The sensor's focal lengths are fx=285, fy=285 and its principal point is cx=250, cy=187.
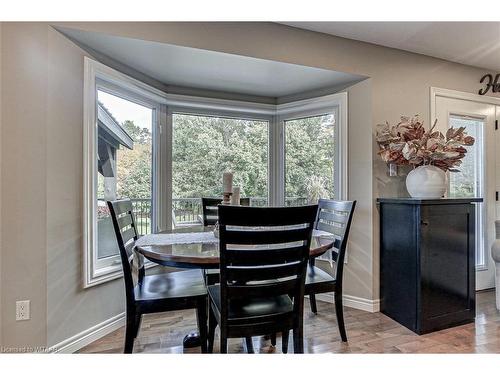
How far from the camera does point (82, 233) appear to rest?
2.01 meters

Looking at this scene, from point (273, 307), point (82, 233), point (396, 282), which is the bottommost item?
point (396, 282)

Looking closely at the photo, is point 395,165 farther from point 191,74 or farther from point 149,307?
point 149,307

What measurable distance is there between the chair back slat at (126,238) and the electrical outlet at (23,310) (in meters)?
0.64

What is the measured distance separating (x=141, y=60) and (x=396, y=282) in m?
2.77

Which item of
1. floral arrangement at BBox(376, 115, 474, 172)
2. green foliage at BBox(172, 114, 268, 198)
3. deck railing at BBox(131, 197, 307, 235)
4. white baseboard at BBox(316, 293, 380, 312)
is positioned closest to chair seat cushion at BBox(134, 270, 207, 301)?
deck railing at BBox(131, 197, 307, 235)

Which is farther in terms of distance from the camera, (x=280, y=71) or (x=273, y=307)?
(x=280, y=71)

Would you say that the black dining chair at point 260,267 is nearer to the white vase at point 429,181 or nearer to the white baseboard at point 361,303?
the white baseboard at point 361,303

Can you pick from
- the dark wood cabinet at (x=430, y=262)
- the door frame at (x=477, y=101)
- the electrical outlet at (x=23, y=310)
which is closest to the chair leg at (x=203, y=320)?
the electrical outlet at (x=23, y=310)

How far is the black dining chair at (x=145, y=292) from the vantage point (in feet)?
5.33

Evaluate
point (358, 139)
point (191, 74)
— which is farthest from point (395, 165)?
point (191, 74)

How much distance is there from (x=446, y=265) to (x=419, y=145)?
98cm

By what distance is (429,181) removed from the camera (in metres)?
2.33

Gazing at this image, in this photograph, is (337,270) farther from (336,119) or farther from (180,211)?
(180,211)

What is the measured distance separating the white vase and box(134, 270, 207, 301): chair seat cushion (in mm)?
1896
